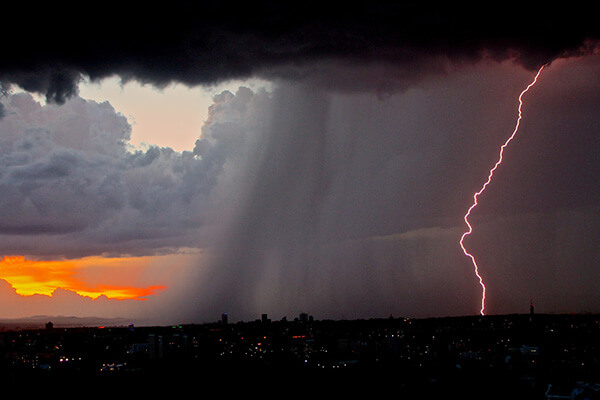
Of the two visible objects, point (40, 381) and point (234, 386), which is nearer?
point (234, 386)

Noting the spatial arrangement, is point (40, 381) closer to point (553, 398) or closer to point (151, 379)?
point (151, 379)

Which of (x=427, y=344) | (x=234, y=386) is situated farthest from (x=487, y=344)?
(x=234, y=386)

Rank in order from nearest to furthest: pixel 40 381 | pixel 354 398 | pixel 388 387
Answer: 1. pixel 354 398
2. pixel 388 387
3. pixel 40 381

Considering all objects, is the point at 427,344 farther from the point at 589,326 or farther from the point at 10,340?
the point at 10,340

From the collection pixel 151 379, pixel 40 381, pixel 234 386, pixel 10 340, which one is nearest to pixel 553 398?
pixel 234 386

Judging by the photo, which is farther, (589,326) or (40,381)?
(589,326)

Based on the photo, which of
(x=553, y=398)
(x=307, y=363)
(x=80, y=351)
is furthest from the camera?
(x=80, y=351)
